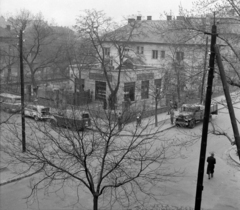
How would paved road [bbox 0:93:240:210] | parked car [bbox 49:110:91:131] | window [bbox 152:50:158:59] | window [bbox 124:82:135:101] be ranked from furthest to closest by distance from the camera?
1. window [bbox 152:50:158:59]
2. window [bbox 124:82:135:101]
3. paved road [bbox 0:93:240:210]
4. parked car [bbox 49:110:91:131]

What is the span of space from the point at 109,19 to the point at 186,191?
1789 centimetres

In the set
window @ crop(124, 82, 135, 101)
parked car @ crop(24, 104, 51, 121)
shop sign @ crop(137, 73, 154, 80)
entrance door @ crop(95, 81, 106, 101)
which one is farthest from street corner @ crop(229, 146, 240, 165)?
entrance door @ crop(95, 81, 106, 101)

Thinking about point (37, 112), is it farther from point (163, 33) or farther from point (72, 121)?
point (72, 121)

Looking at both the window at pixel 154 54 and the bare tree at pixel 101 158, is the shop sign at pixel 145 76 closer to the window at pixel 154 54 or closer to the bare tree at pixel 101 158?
the window at pixel 154 54

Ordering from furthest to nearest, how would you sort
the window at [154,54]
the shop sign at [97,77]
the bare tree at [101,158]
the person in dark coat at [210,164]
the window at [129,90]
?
1. the window at [154,54]
2. the shop sign at [97,77]
3. the window at [129,90]
4. the person in dark coat at [210,164]
5. the bare tree at [101,158]

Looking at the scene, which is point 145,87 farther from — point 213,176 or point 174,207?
point 174,207

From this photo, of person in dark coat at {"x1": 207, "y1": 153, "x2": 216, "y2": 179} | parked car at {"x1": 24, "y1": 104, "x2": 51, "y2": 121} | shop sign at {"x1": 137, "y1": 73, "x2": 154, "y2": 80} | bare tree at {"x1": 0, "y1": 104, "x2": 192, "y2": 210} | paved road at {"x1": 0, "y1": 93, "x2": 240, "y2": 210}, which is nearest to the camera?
bare tree at {"x1": 0, "y1": 104, "x2": 192, "y2": 210}

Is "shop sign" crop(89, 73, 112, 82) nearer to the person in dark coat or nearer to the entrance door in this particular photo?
the entrance door

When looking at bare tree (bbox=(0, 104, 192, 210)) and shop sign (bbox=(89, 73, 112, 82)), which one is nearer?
bare tree (bbox=(0, 104, 192, 210))

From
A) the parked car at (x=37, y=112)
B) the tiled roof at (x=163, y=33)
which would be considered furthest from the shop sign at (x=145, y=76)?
the parked car at (x=37, y=112)

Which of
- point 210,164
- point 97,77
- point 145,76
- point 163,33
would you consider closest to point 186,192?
point 210,164

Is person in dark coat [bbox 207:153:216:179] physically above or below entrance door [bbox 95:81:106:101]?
below

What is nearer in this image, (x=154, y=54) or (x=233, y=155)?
(x=233, y=155)

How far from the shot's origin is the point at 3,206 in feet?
38.6
